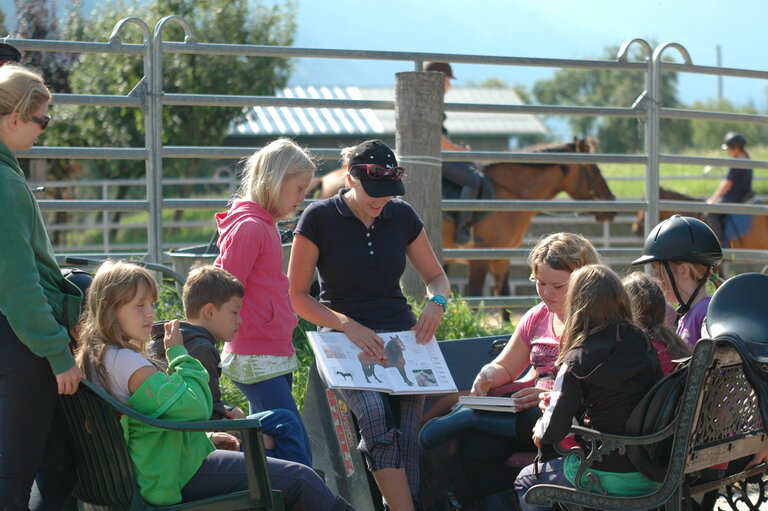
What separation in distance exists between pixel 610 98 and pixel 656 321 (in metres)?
A: 87.5

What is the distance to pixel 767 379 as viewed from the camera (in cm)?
315

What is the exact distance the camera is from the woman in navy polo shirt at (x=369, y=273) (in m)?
3.93

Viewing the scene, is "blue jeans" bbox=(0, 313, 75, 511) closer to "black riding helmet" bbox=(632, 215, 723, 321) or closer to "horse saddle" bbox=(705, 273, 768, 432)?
"horse saddle" bbox=(705, 273, 768, 432)

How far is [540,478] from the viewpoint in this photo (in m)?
3.39

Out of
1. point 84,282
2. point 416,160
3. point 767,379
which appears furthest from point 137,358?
point 416,160

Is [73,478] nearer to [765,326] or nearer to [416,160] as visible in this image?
[765,326]

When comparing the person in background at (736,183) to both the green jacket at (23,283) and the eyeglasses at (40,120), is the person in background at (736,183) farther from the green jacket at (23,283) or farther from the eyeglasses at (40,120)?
the green jacket at (23,283)

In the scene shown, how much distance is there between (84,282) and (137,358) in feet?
1.56

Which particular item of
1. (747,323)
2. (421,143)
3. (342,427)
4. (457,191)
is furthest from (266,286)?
(457,191)

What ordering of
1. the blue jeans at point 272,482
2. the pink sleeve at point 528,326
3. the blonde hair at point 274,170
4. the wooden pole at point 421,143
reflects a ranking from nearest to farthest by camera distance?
the blue jeans at point 272,482 → the blonde hair at point 274,170 → the pink sleeve at point 528,326 → the wooden pole at point 421,143

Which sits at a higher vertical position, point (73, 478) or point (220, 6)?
point (220, 6)

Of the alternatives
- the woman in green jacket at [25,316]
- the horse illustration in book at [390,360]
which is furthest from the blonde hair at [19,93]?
the horse illustration in book at [390,360]

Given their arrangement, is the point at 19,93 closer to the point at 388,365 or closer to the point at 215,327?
the point at 215,327

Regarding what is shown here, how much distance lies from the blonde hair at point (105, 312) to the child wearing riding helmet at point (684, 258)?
6.64 ft
